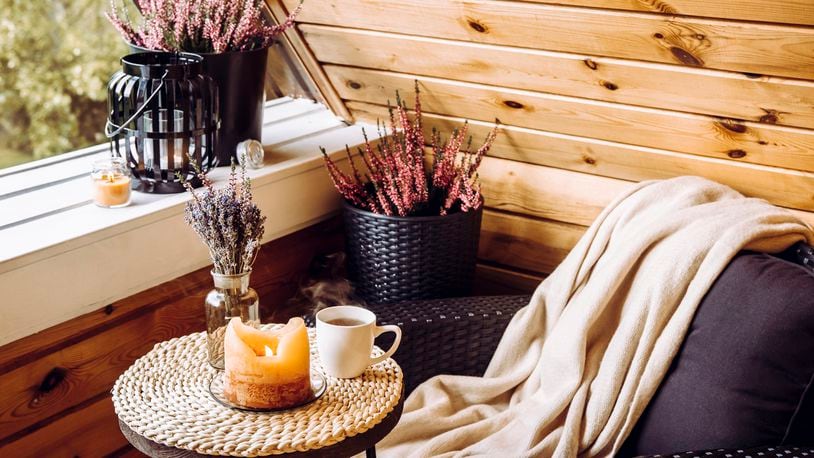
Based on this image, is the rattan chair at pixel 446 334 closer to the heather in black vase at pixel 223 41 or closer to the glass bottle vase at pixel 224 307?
the glass bottle vase at pixel 224 307

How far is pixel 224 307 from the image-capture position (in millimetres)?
1466

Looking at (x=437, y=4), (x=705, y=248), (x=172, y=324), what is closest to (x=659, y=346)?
(x=705, y=248)

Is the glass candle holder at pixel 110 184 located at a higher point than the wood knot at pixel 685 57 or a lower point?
lower

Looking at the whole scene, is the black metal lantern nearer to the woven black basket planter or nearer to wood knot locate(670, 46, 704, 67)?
the woven black basket planter

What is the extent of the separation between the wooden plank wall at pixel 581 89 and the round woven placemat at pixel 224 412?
2.69 ft

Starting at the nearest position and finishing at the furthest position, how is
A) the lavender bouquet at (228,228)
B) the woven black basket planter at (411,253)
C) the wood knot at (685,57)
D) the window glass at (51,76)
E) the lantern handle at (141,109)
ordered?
the lavender bouquet at (228,228) → the wood knot at (685,57) → the lantern handle at (141,109) → the woven black basket planter at (411,253) → the window glass at (51,76)

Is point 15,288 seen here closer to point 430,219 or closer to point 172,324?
point 172,324

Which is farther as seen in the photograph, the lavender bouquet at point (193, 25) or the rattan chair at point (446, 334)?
the lavender bouquet at point (193, 25)

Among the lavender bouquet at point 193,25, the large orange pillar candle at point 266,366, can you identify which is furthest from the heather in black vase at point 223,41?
the large orange pillar candle at point 266,366

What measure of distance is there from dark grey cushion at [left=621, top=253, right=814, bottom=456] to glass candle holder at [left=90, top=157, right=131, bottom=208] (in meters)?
1.14

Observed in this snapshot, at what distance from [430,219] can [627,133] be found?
495mm

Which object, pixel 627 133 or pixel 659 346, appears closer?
pixel 659 346

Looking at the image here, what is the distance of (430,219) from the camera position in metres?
2.14

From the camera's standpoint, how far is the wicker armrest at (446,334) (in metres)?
1.91
